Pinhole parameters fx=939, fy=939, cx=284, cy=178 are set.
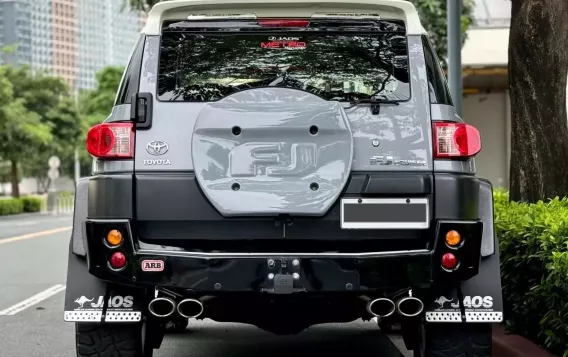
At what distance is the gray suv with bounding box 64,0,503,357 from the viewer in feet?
14.7

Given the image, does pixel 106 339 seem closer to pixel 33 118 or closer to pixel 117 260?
pixel 117 260

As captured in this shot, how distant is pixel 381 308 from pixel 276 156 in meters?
0.98

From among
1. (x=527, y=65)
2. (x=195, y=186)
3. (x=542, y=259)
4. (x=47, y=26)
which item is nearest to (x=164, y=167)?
(x=195, y=186)

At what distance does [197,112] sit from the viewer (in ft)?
15.1

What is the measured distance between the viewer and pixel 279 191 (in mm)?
4480

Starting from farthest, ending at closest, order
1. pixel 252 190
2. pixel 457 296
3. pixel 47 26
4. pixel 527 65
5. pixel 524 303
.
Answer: pixel 47 26 → pixel 527 65 → pixel 524 303 → pixel 457 296 → pixel 252 190

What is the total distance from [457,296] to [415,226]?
0.51 meters

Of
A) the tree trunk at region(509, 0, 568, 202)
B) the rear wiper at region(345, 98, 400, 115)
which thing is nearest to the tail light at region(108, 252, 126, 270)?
the rear wiper at region(345, 98, 400, 115)

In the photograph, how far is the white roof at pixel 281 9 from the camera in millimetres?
4879

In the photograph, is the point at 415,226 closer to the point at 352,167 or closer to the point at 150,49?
the point at 352,167

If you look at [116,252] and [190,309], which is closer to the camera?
[116,252]

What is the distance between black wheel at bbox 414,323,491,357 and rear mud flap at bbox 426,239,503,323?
0.16m

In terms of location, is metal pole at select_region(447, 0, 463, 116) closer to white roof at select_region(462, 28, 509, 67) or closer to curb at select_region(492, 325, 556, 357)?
curb at select_region(492, 325, 556, 357)

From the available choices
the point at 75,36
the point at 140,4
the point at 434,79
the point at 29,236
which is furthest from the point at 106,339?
the point at 75,36
